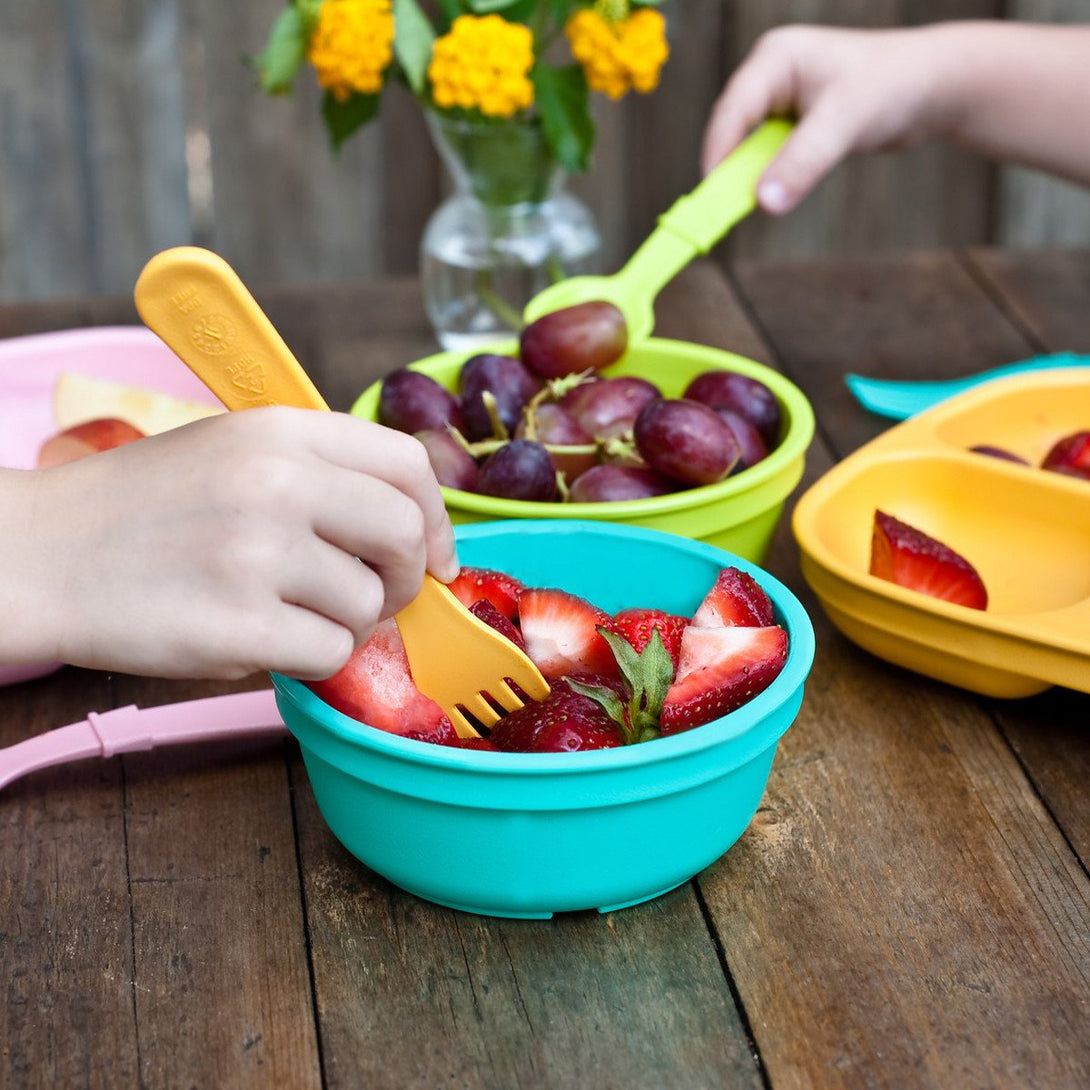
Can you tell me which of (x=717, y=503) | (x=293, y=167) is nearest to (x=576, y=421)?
(x=717, y=503)

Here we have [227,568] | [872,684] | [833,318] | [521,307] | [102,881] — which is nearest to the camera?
[227,568]

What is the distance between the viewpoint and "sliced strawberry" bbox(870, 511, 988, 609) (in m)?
0.87

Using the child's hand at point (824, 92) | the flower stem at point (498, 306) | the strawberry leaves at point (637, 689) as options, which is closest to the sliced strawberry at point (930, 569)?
the strawberry leaves at point (637, 689)

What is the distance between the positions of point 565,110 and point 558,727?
Answer: 745 mm

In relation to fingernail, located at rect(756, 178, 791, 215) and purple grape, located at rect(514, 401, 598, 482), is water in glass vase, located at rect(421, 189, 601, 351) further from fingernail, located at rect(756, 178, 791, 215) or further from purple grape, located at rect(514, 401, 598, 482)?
purple grape, located at rect(514, 401, 598, 482)

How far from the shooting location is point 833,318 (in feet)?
4.78

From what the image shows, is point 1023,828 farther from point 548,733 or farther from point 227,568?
point 227,568

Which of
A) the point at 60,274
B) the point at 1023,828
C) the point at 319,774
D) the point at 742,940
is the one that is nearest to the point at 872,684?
the point at 1023,828

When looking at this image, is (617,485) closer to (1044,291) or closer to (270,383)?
(270,383)

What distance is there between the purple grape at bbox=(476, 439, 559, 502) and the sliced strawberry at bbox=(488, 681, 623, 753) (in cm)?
20

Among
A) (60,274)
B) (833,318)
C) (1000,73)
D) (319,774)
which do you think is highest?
(1000,73)

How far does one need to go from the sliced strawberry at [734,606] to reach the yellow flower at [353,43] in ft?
2.20

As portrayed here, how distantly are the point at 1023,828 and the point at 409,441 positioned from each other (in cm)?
40

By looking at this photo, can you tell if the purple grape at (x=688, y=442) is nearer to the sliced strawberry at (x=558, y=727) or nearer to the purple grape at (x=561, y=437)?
the purple grape at (x=561, y=437)
